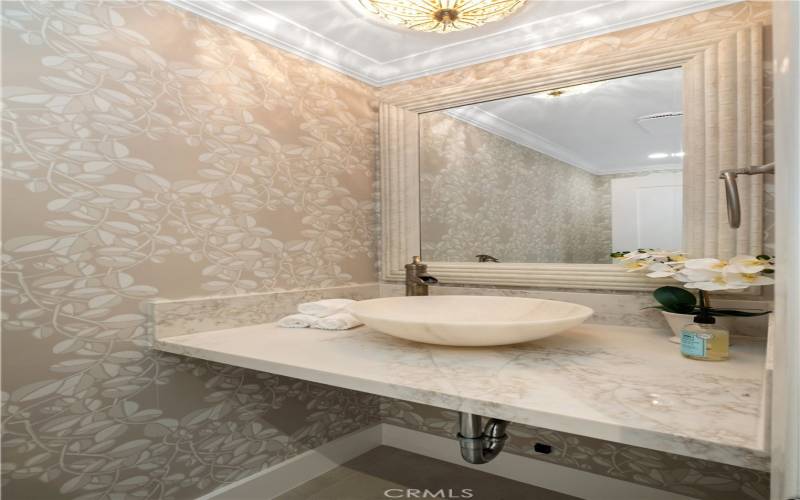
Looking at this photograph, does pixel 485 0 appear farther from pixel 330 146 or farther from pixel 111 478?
pixel 111 478

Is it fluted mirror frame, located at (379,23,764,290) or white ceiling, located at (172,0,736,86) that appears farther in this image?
white ceiling, located at (172,0,736,86)

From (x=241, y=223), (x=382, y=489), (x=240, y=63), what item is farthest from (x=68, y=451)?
(x=240, y=63)

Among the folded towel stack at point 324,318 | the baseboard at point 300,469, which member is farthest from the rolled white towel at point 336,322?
the baseboard at point 300,469

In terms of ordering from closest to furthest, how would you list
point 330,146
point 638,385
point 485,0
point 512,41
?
point 638,385 → point 485,0 → point 512,41 → point 330,146

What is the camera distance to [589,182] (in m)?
1.69

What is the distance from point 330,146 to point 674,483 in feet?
5.68

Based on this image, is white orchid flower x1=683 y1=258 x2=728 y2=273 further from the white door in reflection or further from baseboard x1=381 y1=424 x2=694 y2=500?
baseboard x1=381 y1=424 x2=694 y2=500

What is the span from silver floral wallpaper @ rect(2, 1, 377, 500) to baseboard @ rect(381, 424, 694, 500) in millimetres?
427

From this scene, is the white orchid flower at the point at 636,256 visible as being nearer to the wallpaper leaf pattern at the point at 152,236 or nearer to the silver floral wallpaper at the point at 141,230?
the wallpaper leaf pattern at the point at 152,236

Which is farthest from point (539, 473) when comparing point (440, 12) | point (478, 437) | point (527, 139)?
point (440, 12)

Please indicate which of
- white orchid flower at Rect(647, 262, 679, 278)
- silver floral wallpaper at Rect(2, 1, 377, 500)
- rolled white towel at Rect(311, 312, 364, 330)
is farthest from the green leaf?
silver floral wallpaper at Rect(2, 1, 377, 500)

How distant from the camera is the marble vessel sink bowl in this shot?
3.52ft

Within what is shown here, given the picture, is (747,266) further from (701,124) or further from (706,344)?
(701,124)

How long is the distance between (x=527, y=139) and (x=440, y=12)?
581mm
